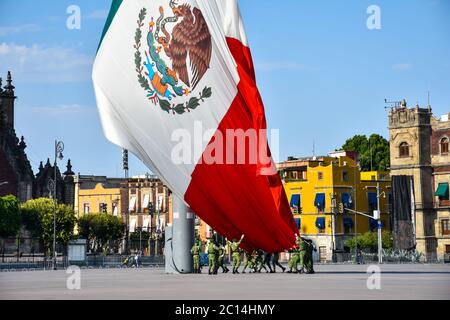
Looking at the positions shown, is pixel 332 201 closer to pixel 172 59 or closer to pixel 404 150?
pixel 404 150

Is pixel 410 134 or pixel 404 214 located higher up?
pixel 410 134

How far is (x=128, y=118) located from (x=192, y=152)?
2.76m

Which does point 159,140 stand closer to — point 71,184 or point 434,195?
point 434,195

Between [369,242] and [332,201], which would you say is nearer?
[369,242]

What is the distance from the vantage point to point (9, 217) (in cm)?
9869

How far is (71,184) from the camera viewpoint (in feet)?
409

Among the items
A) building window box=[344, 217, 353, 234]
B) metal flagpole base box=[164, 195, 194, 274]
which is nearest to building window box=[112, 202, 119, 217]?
building window box=[344, 217, 353, 234]

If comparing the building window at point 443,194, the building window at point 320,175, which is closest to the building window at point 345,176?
the building window at point 320,175

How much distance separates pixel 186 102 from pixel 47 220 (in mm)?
61194

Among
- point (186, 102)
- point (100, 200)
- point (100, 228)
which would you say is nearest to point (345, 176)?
point (100, 228)

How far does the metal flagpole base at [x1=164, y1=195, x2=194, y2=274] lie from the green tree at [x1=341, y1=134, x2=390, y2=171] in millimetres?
79154

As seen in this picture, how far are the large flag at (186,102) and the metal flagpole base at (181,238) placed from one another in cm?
182

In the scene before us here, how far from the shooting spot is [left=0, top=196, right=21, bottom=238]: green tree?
97812 millimetres
